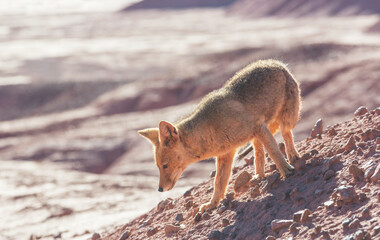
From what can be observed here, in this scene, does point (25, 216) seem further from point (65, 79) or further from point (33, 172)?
point (65, 79)

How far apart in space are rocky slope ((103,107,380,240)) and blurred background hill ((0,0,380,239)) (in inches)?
121

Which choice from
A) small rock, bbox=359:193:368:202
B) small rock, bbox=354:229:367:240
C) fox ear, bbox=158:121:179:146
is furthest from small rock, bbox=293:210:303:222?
fox ear, bbox=158:121:179:146

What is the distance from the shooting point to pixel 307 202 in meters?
6.77

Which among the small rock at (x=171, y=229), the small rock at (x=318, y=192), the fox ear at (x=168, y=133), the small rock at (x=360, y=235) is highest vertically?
the fox ear at (x=168, y=133)

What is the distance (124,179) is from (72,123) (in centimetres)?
2094

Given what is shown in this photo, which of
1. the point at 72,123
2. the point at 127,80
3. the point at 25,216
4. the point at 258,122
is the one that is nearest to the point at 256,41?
the point at 127,80

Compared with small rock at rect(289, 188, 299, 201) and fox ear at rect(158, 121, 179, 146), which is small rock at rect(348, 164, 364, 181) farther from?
fox ear at rect(158, 121, 179, 146)

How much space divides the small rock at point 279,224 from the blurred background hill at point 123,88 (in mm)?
4868

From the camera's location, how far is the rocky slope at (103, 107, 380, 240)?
6059 millimetres

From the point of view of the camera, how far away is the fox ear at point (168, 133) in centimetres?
736

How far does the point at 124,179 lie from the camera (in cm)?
2702

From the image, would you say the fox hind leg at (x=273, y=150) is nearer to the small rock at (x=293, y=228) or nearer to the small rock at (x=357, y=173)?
the small rock at (x=357, y=173)

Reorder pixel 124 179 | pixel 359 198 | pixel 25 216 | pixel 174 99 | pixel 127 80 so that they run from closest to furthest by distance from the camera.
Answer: pixel 359 198, pixel 25 216, pixel 124 179, pixel 174 99, pixel 127 80

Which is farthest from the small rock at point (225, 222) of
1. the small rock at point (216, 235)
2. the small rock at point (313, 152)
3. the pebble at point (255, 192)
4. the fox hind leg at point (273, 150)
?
the small rock at point (313, 152)
